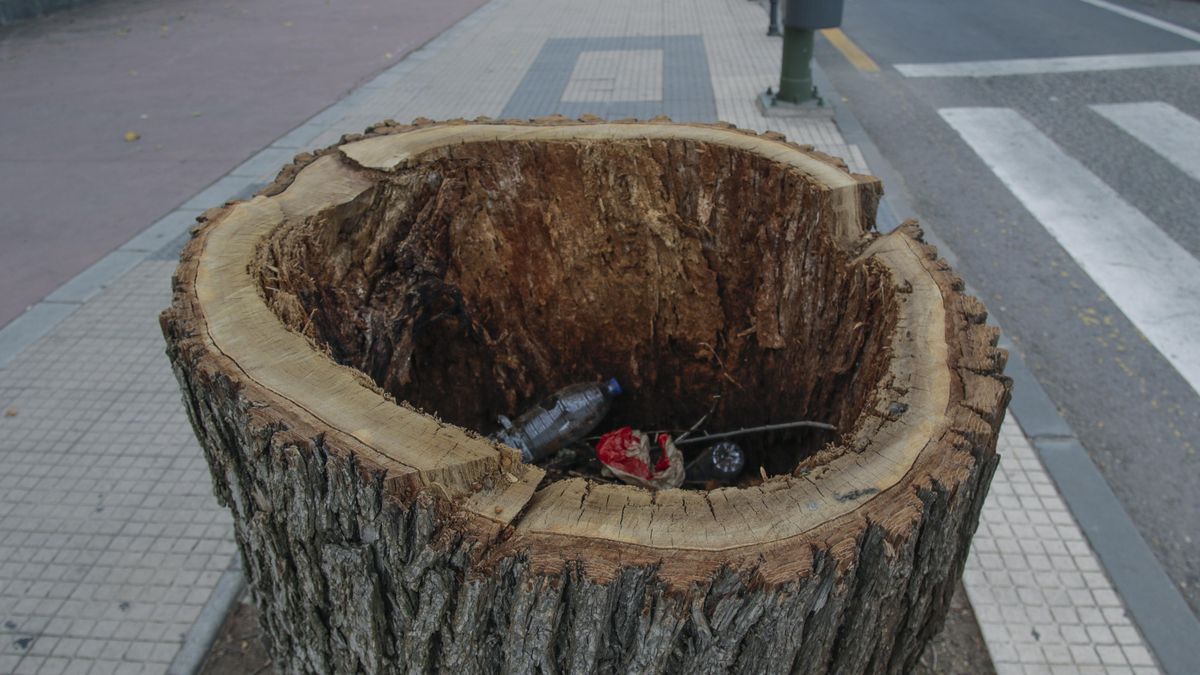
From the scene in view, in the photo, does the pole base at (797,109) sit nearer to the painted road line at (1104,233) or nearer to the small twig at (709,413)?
the painted road line at (1104,233)

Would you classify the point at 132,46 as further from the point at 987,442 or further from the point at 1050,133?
the point at 987,442

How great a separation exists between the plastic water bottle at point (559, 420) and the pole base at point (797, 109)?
4376 mm

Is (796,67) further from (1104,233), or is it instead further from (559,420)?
(559,420)

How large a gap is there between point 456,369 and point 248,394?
4.56ft

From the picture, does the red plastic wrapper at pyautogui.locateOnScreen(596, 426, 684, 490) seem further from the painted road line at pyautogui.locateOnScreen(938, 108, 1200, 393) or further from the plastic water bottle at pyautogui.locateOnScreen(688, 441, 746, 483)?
the painted road line at pyautogui.locateOnScreen(938, 108, 1200, 393)

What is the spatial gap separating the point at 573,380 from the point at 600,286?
16.0 inches

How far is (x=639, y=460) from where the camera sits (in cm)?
257

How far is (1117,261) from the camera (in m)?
4.67

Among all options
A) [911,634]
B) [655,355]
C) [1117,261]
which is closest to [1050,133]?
[1117,261]

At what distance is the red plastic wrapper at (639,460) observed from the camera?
251 cm

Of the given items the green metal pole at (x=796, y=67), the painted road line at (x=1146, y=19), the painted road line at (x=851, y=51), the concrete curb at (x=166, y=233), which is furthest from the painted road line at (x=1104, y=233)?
the concrete curb at (x=166, y=233)

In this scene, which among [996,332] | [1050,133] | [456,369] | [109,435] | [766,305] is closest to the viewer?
[996,332]

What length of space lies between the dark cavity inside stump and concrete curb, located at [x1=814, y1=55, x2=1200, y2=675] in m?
1.26

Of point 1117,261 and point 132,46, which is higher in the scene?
point 132,46
